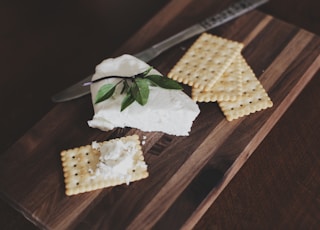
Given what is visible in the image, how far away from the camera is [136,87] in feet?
3.71

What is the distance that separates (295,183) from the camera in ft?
3.61

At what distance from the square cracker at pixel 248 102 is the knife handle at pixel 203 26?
23 centimetres

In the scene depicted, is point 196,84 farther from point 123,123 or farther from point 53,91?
point 53,91

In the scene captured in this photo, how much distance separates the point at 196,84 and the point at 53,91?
44cm

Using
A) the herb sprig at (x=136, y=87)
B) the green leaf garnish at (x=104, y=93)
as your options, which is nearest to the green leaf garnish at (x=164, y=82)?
the herb sprig at (x=136, y=87)

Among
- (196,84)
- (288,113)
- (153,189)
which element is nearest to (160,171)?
(153,189)

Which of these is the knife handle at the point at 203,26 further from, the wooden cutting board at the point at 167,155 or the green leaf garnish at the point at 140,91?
the green leaf garnish at the point at 140,91

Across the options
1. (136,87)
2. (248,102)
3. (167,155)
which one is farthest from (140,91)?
(248,102)

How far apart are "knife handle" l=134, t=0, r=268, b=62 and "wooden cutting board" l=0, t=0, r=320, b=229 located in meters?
0.02

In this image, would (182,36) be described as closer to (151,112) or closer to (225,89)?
(225,89)

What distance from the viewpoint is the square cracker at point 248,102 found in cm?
118

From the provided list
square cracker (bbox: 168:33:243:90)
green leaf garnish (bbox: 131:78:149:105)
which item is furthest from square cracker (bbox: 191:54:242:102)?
green leaf garnish (bbox: 131:78:149:105)

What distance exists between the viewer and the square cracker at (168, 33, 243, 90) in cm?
125

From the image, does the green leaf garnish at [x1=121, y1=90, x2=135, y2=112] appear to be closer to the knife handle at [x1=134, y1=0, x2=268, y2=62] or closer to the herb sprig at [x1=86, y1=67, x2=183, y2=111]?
the herb sprig at [x1=86, y1=67, x2=183, y2=111]
